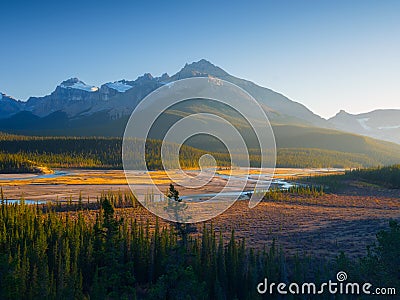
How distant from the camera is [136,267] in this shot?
84.8 feet

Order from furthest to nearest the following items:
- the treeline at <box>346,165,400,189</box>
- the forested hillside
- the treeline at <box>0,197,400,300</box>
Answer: the forested hillside → the treeline at <box>346,165,400,189</box> → the treeline at <box>0,197,400,300</box>

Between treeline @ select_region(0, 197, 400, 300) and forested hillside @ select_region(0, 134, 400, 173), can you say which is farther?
forested hillside @ select_region(0, 134, 400, 173)

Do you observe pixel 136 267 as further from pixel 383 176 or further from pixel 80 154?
pixel 80 154

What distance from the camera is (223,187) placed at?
82.5 metres

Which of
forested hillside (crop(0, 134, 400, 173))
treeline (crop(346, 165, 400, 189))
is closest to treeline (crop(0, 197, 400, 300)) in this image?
treeline (crop(346, 165, 400, 189))

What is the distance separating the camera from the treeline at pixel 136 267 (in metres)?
19.2

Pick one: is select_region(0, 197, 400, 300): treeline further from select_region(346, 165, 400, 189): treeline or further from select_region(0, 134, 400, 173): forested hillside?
select_region(0, 134, 400, 173): forested hillside

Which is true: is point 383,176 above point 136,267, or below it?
above

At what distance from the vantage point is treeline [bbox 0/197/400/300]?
63.1 feet

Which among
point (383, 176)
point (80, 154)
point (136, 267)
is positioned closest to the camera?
point (136, 267)

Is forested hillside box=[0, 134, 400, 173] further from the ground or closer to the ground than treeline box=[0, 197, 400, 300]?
further from the ground

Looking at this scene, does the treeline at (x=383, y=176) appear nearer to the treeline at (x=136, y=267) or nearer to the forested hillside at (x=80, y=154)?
the forested hillside at (x=80, y=154)

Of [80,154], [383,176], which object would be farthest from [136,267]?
[80,154]

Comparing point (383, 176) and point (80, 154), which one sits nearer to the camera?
point (383, 176)
